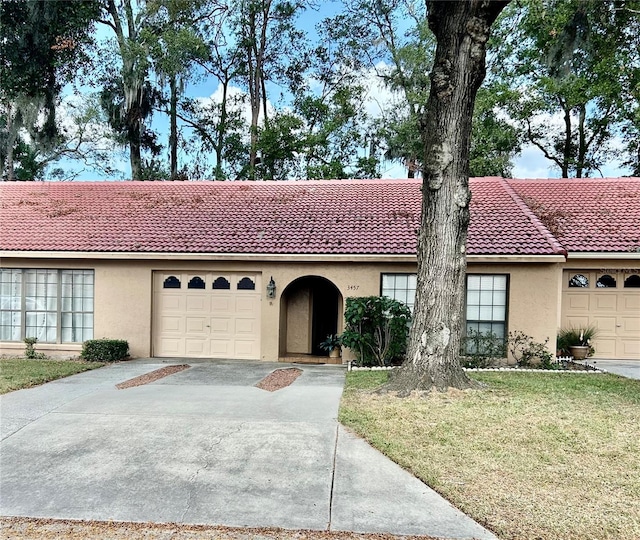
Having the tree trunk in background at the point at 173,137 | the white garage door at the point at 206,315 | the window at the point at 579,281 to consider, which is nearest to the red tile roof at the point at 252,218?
the white garage door at the point at 206,315

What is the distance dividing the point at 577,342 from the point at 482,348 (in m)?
2.89

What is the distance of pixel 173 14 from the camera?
2202 cm

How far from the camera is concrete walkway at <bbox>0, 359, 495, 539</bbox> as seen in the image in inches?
148

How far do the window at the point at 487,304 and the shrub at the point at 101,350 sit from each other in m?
8.49

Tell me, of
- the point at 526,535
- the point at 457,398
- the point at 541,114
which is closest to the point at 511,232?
the point at 457,398

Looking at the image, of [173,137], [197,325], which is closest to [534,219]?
[197,325]

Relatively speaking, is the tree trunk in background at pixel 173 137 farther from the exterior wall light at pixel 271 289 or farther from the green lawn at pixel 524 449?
the green lawn at pixel 524 449

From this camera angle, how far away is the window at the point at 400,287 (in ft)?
35.5

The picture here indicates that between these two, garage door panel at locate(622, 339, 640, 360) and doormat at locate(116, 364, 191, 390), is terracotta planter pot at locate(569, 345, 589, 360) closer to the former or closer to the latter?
garage door panel at locate(622, 339, 640, 360)

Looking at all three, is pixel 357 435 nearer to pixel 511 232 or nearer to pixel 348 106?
pixel 511 232

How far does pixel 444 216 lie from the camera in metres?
7.37

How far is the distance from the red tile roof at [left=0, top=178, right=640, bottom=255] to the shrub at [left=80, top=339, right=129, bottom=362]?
7.39ft

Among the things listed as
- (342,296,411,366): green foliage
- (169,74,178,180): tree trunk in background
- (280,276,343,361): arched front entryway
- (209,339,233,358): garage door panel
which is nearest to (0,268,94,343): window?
(209,339,233,358): garage door panel

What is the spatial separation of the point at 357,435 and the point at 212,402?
256cm
